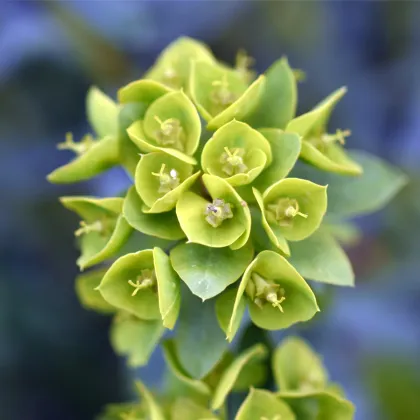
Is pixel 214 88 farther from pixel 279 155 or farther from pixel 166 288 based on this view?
pixel 166 288

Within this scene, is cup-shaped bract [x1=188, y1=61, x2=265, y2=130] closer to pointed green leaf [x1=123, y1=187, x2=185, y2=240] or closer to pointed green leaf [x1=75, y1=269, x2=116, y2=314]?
pointed green leaf [x1=123, y1=187, x2=185, y2=240]

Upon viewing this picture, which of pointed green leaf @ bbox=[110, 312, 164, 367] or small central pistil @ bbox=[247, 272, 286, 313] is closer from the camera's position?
small central pistil @ bbox=[247, 272, 286, 313]

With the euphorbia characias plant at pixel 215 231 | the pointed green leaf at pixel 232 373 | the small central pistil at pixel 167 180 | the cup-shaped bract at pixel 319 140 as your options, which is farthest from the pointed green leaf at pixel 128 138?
the pointed green leaf at pixel 232 373

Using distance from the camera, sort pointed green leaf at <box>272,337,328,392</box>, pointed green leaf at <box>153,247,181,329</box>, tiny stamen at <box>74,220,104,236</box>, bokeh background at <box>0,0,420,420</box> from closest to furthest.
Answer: pointed green leaf at <box>153,247,181,329</box> < tiny stamen at <box>74,220,104,236</box> < pointed green leaf at <box>272,337,328,392</box> < bokeh background at <box>0,0,420,420</box>

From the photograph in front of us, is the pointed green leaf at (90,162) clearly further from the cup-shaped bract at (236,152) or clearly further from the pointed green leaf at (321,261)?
the pointed green leaf at (321,261)

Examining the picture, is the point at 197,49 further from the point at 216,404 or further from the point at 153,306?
the point at 216,404

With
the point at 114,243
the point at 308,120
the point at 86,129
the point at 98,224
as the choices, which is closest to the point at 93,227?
the point at 98,224

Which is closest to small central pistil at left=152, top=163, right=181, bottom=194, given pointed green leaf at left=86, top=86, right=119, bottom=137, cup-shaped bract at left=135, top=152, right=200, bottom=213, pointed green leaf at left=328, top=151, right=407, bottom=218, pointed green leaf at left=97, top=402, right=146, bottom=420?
cup-shaped bract at left=135, top=152, right=200, bottom=213
